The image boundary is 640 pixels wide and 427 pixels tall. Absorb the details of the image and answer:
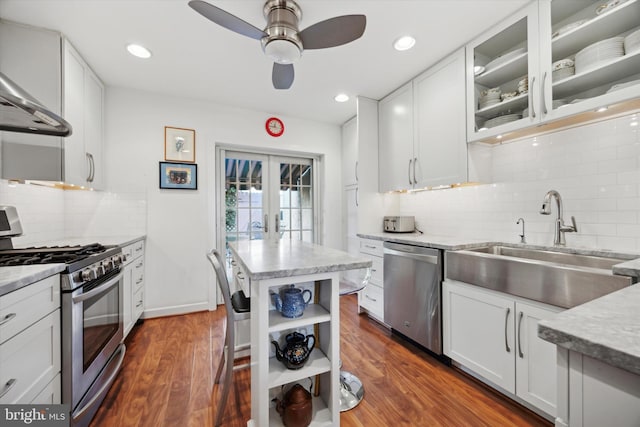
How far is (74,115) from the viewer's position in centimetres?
214

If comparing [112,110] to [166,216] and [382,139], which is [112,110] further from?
[382,139]

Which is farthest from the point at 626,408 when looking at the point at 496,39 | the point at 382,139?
the point at 382,139

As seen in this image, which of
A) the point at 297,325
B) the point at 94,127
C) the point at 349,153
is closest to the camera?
the point at 297,325

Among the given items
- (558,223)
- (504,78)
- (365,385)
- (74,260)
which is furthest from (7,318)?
(504,78)

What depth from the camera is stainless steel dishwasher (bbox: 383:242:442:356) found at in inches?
79.7

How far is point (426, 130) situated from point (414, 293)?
154 centimetres

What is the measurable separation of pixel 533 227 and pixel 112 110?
163 inches

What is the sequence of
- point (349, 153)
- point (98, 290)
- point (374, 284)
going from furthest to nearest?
point (349, 153)
point (374, 284)
point (98, 290)

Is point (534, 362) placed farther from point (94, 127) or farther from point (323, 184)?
point (94, 127)

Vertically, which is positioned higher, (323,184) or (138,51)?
(138,51)

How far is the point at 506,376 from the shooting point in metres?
1.57

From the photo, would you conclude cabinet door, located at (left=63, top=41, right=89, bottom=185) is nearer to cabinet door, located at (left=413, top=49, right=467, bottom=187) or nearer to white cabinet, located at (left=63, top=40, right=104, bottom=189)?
white cabinet, located at (left=63, top=40, right=104, bottom=189)

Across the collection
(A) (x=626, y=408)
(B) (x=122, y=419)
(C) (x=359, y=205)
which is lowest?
(B) (x=122, y=419)

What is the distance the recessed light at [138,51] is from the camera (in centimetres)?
214
